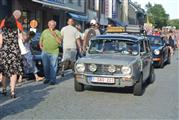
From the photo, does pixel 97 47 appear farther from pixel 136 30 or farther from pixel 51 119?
pixel 136 30

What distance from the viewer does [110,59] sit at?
36.4ft

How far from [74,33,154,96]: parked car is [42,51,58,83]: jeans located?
1.13 metres

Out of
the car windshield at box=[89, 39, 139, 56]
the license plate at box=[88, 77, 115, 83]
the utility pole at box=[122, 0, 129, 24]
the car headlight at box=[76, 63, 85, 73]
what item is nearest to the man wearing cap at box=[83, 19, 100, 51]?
the car windshield at box=[89, 39, 139, 56]

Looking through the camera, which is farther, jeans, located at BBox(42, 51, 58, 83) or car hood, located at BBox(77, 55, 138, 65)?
jeans, located at BBox(42, 51, 58, 83)

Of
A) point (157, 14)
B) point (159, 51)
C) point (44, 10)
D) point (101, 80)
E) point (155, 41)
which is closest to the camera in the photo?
point (101, 80)

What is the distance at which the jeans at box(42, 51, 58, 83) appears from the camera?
12.7 m

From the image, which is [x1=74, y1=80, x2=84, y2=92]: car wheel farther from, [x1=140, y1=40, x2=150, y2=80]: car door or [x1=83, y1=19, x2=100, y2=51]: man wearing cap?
[x1=83, y1=19, x2=100, y2=51]: man wearing cap

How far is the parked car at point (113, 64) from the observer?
35.5 feet

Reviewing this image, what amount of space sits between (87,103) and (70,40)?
4688 mm

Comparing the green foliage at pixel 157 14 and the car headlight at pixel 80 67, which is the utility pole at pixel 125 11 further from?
the car headlight at pixel 80 67

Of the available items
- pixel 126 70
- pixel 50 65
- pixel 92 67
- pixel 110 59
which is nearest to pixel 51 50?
pixel 50 65

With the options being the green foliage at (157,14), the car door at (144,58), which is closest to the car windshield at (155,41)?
the car door at (144,58)

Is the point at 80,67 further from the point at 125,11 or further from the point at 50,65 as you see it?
the point at 125,11

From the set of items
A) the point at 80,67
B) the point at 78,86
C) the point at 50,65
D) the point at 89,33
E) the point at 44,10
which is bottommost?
the point at 78,86
